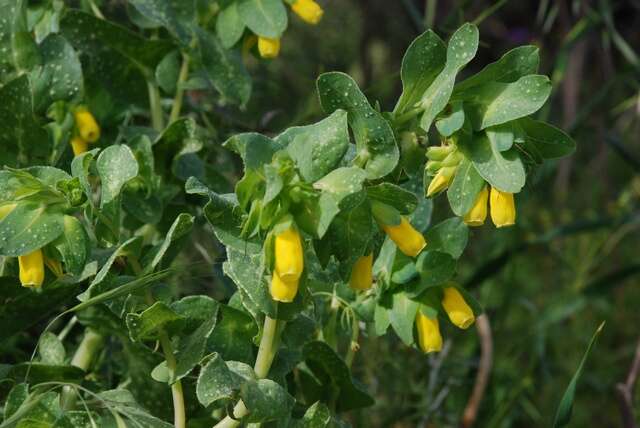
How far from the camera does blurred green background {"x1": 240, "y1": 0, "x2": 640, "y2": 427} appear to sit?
165cm

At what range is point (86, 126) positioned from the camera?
3.71 ft

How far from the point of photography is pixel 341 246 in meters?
0.81

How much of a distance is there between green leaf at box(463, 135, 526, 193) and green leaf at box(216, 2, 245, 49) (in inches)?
14.9

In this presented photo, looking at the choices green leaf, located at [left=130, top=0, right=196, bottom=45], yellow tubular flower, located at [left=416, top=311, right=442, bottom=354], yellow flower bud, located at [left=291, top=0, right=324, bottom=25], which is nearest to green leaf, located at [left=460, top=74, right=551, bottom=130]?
yellow tubular flower, located at [left=416, top=311, right=442, bottom=354]

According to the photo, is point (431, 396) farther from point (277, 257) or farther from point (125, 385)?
point (277, 257)

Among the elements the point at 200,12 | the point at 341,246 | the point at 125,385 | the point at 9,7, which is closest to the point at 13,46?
the point at 9,7

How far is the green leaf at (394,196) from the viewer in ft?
2.65

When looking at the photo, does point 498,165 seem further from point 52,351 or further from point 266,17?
point 52,351

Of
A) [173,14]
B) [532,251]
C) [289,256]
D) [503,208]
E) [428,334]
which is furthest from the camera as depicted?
[532,251]

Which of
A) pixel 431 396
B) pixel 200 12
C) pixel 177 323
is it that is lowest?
pixel 431 396

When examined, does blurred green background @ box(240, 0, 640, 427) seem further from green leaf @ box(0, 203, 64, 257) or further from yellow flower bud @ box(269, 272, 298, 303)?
green leaf @ box(0, 203, 64, 257)

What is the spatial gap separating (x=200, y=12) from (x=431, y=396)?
0.75 meters

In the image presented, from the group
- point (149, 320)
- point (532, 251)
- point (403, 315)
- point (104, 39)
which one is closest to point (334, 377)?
point (403, 315)

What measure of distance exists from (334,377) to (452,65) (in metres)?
0.39
